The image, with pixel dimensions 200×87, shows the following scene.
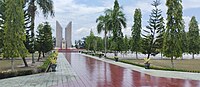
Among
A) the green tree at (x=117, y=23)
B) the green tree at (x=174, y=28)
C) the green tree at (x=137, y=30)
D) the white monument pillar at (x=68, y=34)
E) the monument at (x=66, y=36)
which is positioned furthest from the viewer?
the white monument pillar at (x=68, y=34)

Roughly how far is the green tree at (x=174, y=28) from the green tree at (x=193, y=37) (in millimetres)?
31108

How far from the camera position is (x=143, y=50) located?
43656 millimetres

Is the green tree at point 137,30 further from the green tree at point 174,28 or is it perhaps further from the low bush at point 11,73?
the low bush at point 11,73

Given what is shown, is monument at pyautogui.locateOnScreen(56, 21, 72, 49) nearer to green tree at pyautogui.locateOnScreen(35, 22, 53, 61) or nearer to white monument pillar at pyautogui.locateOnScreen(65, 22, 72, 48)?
white monument pillar at pyautogui.locateOnScreen(65, 22, 72, 48)

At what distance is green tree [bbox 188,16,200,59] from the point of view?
51312 millimetres

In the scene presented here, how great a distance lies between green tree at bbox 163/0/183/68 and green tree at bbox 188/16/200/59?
3111 centimetres

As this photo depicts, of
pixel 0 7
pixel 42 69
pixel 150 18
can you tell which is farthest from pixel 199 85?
pixel 150 18

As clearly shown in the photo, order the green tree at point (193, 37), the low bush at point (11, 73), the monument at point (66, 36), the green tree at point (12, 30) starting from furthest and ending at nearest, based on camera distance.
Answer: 1. the monument at point (66, 36)
2. the green tree at point (193, 37)
3. the green tree at point (12, 30)
4. the low bush at point (11, 73)

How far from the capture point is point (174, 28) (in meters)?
21.5

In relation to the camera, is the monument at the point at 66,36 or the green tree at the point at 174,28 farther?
the monument at the point at 66,36

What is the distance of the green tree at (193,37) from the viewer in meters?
51.3

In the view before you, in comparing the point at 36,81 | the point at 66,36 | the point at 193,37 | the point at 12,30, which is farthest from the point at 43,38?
the point at 66,36

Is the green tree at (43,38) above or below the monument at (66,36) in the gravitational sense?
below

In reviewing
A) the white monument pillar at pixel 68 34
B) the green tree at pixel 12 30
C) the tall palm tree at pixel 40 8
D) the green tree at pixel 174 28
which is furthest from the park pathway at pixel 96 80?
the white monument pillar at pixel 68 34
